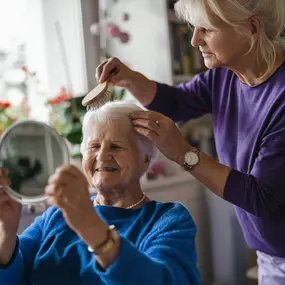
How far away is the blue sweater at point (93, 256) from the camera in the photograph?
1.12 metres

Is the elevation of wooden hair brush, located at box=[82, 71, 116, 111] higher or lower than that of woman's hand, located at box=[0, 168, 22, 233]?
higher

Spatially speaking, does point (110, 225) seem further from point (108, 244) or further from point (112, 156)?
point (108, 244)

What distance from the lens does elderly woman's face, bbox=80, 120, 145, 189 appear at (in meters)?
1.23

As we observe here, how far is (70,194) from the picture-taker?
2.68ft

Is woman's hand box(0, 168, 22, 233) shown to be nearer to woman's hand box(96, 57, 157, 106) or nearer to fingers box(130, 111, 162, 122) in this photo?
fingers box(130, 111, 162, 122)

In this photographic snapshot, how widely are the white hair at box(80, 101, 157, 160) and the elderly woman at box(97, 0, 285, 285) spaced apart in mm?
49

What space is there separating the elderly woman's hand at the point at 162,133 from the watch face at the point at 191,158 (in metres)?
0.01

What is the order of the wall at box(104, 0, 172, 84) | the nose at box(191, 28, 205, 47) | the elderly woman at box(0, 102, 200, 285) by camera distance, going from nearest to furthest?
the elderly woman at box(0, 102, 200, 285) < the nose at box(191, 28, 205, 47) < the wall at box(104, 0, 172, 84)

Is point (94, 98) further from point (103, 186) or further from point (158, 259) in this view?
point (158, 259)

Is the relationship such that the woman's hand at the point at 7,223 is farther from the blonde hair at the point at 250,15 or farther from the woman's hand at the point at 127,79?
the blonde hair at the point at 250,15

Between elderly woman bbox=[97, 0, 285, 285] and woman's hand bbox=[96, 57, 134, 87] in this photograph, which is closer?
elderly woman bbox=[97, 0, 285, 285]

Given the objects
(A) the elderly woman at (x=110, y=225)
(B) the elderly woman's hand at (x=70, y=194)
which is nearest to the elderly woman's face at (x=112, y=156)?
(A) the elderly woman at (x=110, y=225)

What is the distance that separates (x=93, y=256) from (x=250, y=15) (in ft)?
2.60

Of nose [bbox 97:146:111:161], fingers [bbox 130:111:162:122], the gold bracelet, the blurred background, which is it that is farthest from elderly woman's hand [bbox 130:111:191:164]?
the blurred background
